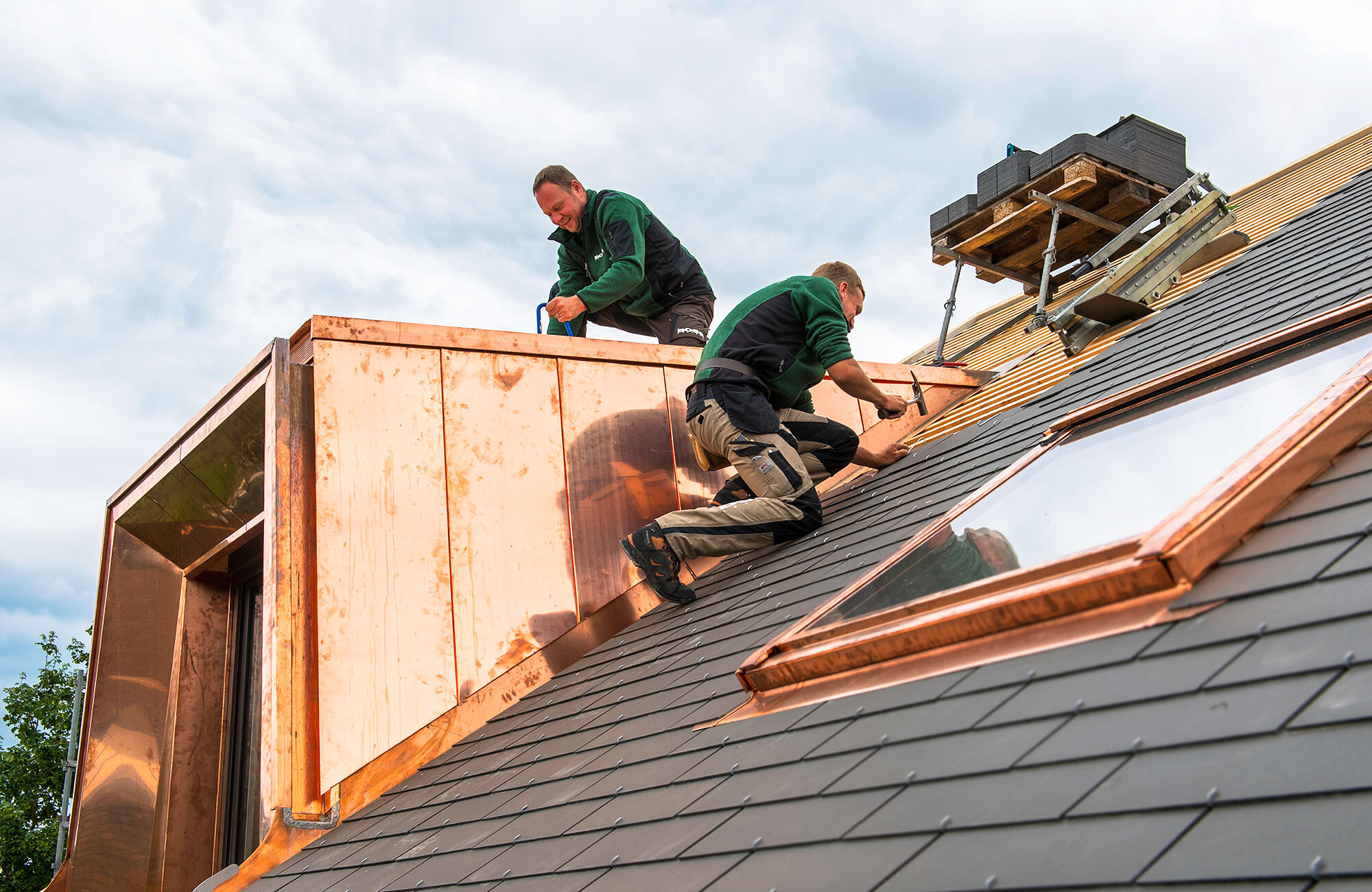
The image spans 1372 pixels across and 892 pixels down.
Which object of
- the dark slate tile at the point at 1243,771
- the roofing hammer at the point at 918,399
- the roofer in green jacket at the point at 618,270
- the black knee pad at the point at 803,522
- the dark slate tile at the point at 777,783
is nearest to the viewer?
the dark slate tile at the point at 1243,771

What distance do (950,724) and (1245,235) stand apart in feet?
19.2

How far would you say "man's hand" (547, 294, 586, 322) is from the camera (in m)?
5.88

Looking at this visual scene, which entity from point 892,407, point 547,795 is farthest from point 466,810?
point 892,407

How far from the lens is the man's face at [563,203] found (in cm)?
623

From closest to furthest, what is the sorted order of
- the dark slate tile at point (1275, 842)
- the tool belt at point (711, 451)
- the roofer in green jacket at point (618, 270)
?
the dark slate tile at point (1275, 842) → the tool belt at point (711, 451) → the roofer in green jacket at point (618, 270)

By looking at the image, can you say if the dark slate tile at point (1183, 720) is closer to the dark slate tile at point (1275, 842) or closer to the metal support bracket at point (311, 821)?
the dark slate tile at point (1275, 842)

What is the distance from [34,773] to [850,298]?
16875mm

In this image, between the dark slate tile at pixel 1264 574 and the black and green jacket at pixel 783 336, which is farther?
the black and green jacket at pixel 783 336

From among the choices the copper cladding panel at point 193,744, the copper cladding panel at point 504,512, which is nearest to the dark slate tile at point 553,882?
the copper cladding panel at point 504,512

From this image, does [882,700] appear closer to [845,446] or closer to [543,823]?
[543,823]

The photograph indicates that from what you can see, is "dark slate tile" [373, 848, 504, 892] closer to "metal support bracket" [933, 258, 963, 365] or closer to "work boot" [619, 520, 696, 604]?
"work boot" [619, 520, 696, 604]

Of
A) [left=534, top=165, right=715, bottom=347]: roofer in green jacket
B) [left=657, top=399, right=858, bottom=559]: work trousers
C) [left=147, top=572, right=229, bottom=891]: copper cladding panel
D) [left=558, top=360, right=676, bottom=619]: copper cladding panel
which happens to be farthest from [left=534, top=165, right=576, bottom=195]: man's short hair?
[left=147, top=572, right=229, bottom=891]: copper cladding panel

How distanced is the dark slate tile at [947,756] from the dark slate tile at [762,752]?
0.23 metres

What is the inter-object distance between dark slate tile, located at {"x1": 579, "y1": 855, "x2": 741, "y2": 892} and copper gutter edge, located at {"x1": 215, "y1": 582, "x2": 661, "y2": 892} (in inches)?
83.6
